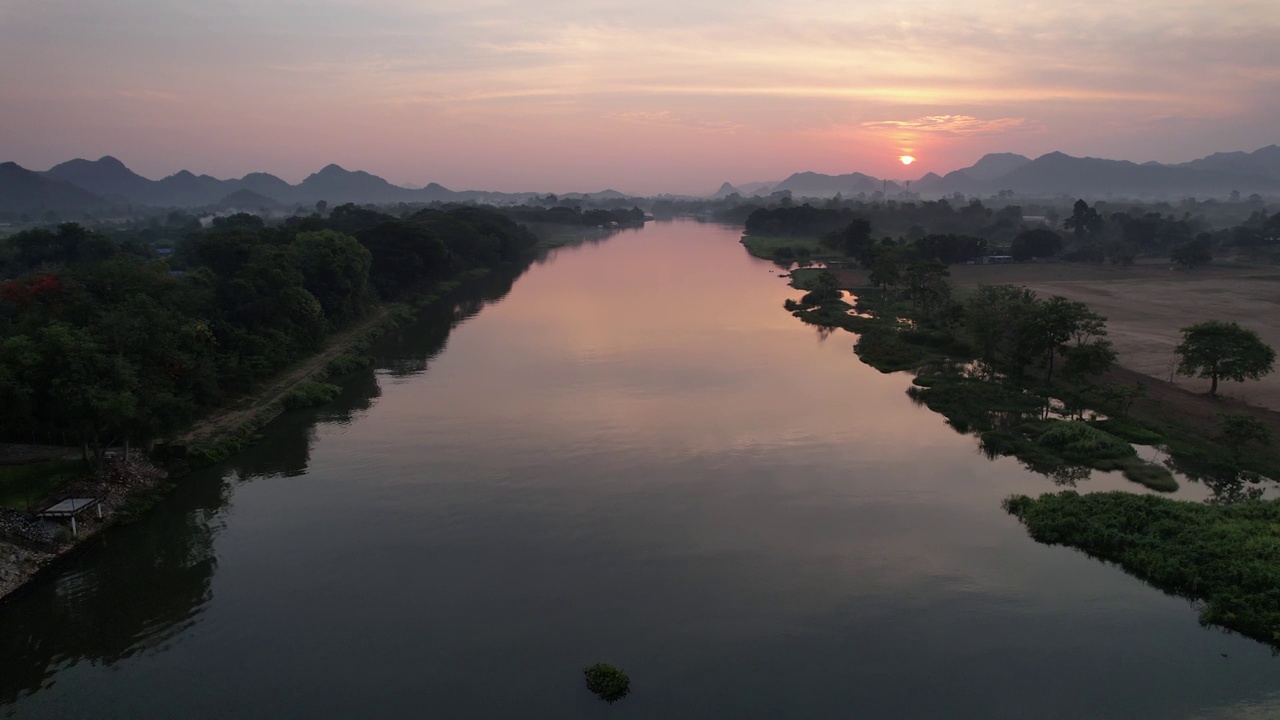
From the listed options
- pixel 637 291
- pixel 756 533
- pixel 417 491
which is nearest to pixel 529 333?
pixel 637 291

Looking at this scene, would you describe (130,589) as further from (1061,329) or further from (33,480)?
(1061,329)

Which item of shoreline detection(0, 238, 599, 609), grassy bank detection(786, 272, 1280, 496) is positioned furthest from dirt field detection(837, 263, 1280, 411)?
shoreline detection(0, 238, 599, 609)

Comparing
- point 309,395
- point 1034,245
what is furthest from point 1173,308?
point 309,395

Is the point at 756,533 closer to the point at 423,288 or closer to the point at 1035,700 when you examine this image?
the point at 1035,700

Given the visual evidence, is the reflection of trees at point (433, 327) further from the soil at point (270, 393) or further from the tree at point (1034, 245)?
the tree at point (1034, 245)

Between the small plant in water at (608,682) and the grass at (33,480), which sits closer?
the small plant in water at (608,682)

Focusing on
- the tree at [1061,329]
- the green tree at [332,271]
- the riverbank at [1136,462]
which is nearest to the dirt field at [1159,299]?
the riverbank at [1136,462]

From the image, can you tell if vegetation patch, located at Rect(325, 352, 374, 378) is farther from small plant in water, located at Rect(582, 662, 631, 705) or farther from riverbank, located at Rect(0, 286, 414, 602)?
small plant in water, located at Rect(582, 662, 631, 705)
